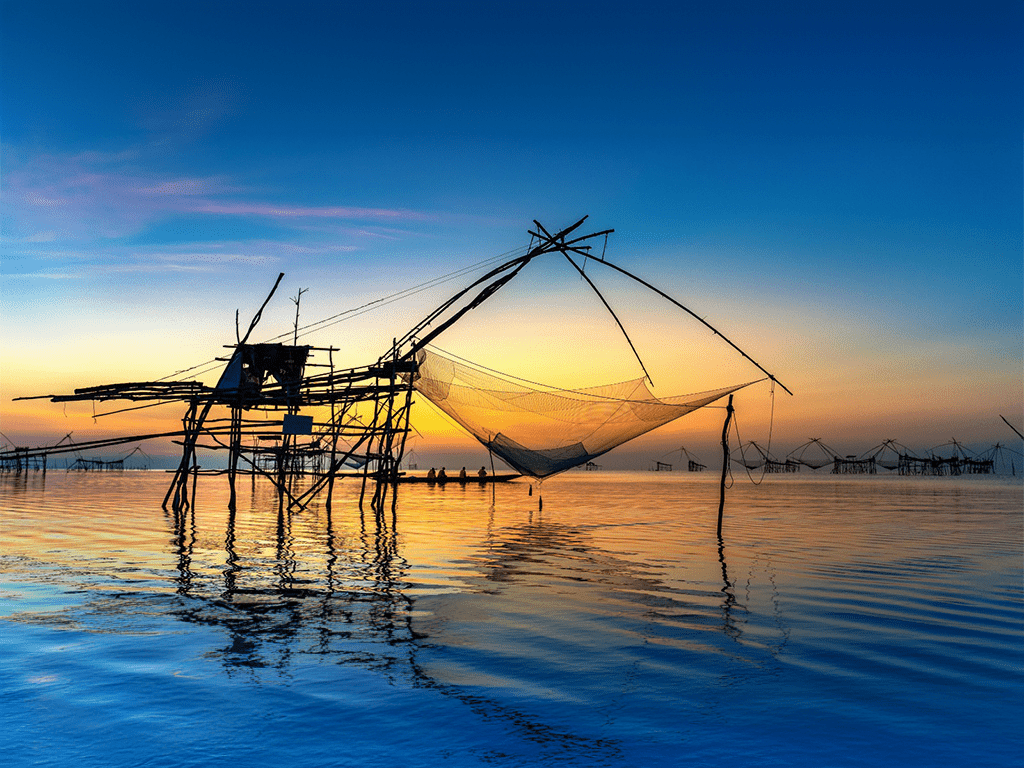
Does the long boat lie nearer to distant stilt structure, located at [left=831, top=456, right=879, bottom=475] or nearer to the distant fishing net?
the distant fishing net

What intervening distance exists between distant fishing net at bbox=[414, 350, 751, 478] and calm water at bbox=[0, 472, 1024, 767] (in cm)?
494

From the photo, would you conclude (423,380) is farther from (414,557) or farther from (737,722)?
(737,722)

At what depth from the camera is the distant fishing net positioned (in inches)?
668

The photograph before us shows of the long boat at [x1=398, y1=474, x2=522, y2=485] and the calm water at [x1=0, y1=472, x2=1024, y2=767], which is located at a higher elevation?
the calm water at [x1=0, y1=472, x2=1024, y2=767]

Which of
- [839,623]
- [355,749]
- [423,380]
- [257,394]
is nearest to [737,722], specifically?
[355,749]

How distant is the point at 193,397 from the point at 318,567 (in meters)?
12.4

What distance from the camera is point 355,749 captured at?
169 inches

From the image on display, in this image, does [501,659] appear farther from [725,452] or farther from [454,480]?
[454,480]

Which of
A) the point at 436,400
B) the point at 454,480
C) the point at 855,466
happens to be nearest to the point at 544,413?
the point at 436,400

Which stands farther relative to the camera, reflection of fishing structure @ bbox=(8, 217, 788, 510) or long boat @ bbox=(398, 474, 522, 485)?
long boat @ bbox=(398, 474, 522, 485)

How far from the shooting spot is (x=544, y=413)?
18.8 meters

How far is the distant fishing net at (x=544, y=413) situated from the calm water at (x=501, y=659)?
494 cm

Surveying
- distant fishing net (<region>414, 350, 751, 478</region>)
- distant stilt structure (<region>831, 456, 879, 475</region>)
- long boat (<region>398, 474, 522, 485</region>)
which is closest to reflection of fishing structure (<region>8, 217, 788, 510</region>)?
distant fishing net (<region>414, 350, 751, 478</region>)

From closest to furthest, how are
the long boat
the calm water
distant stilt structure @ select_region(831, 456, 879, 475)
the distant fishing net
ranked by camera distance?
1. the calm water
2. the distant fishing net
3. the long boat
4. distant stilt structure @ select_region(831, 456, 879, 475)
